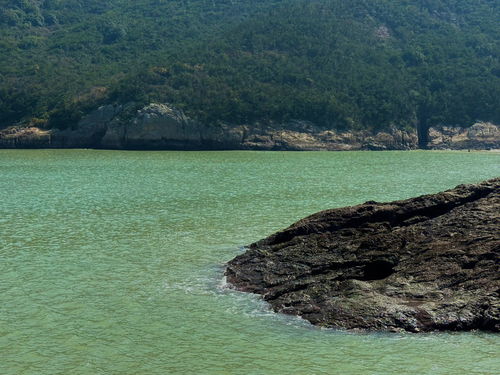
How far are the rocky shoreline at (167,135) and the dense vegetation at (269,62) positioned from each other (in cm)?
226

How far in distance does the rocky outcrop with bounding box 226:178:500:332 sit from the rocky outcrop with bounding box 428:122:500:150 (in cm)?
9789

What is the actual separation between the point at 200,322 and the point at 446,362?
5.42 meters

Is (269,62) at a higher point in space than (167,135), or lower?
higher

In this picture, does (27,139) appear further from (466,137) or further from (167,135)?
(466,137)

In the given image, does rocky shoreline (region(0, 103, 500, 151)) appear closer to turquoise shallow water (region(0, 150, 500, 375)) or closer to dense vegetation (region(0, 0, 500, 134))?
dense vegetation (region(0, 0, 500, 134))

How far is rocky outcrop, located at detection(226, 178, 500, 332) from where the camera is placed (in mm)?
14273

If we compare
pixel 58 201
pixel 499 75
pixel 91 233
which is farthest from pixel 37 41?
pixel 91 233

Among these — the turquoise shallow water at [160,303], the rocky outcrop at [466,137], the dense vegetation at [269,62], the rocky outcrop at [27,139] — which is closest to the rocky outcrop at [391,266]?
the turquoise shallow water at [160,303]

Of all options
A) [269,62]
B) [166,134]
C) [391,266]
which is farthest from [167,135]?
[391,266]

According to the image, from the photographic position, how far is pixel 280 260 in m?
18.5

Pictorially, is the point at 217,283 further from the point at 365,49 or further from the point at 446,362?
the point at 365,49

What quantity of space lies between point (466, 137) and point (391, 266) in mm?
103411

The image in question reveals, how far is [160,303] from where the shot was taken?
16125mm

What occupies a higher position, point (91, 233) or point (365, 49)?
point (365, 49)
